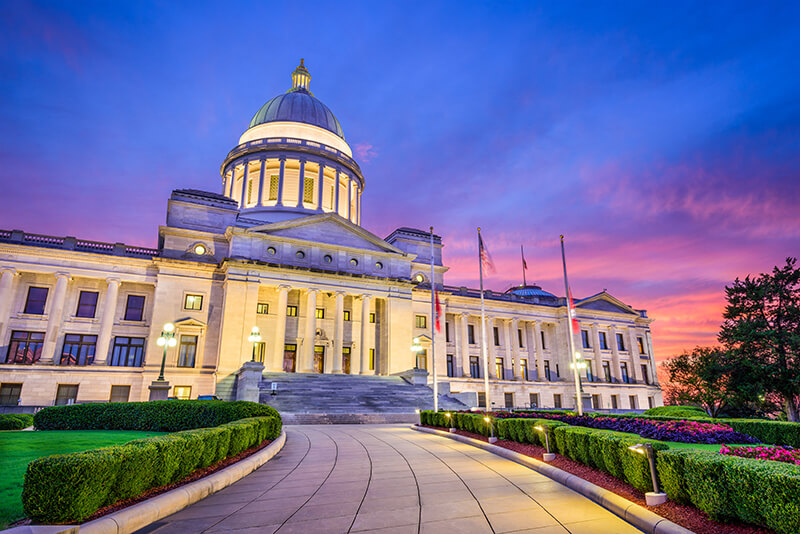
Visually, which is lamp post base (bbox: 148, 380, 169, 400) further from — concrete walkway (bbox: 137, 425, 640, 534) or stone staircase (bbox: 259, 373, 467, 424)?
concrete walkway (bbox: 137, 425, 640, 534)

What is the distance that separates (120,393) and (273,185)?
30652 millimetres

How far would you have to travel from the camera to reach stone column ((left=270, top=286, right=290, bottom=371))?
1606 inches

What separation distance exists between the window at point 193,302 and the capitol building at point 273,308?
101 mm

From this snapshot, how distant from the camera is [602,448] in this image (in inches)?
392

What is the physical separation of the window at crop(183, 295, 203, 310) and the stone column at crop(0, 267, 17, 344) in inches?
535

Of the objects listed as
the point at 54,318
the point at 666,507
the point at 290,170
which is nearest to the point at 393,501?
the point at 666,507

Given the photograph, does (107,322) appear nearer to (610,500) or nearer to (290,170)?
(290,170)

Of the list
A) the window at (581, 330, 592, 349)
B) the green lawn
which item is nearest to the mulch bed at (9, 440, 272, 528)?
the green lawn

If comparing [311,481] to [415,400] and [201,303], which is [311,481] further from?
[201,303]

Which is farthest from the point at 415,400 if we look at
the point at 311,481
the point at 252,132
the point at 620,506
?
the point at 252,132

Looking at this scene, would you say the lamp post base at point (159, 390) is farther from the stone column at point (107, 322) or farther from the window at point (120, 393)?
the stone column at point (107, 322)

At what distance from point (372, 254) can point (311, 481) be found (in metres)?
38.6

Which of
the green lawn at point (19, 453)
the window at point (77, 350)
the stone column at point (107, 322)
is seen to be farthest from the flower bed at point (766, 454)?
the window at point (77, 350)

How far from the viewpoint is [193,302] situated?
42.8 meters
